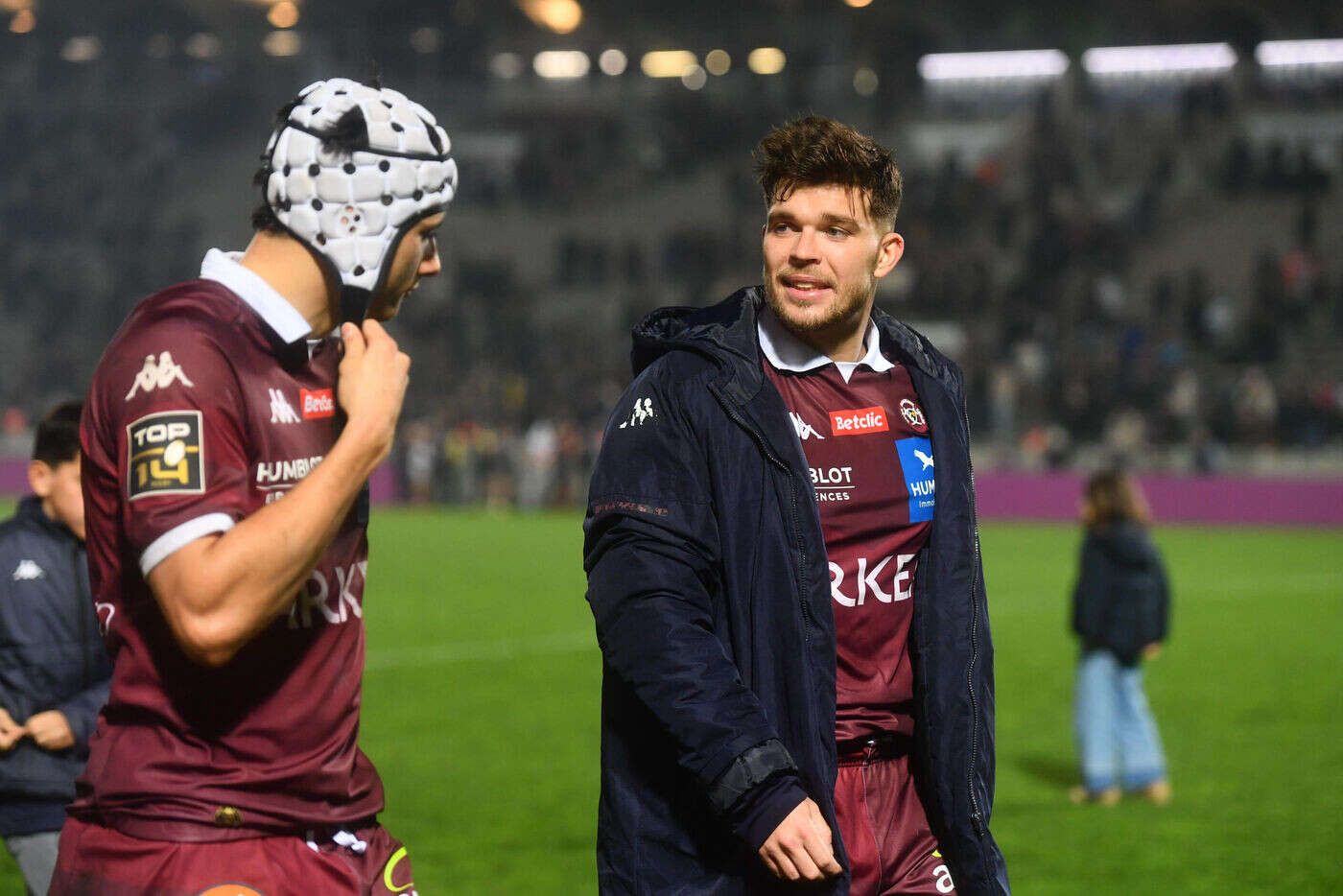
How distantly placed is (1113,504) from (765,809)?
6.58 metres

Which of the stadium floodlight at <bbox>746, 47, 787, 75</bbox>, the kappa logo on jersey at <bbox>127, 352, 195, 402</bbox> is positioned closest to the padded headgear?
the kappa logo on jersey at <bbox>127, 352, 195, 402</bbox>

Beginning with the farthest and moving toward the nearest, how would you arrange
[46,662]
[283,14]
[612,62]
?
[612,62], [283,14], [46,662]

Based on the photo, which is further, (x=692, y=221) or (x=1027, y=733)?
(x=692, y=221)

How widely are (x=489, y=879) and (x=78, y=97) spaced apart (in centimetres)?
4470

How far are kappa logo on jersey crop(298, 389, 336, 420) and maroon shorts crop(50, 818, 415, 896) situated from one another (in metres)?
0.72

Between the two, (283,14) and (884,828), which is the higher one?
(283,14)

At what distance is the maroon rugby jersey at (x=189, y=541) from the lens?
257cm

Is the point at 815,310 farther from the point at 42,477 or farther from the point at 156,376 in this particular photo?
the point at 42,477

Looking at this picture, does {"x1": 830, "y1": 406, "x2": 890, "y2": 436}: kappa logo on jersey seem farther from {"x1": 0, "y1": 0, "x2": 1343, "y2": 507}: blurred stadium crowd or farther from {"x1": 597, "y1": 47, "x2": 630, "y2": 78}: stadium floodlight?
{"x1": 597, "y1": 47, "x2": 630, "y2": 78}: stadium floodlight

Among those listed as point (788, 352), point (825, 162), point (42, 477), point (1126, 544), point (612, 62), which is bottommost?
point (1126, 544)

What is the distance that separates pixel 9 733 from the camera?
4.49 meters

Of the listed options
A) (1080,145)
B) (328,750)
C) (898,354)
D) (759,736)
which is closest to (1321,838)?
(898,354)

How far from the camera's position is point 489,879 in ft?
24.5

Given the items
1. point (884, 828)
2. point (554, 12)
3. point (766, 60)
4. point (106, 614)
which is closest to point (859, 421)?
point (884, 828)
